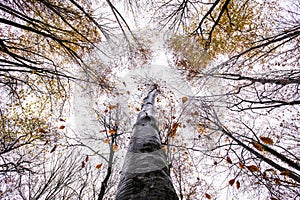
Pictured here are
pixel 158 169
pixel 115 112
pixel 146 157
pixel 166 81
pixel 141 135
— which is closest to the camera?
pixel 158 169

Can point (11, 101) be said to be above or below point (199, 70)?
below

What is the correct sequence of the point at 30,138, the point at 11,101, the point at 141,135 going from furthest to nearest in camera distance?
the point at 30,138 < the point at 11,101 < the point at 141,135

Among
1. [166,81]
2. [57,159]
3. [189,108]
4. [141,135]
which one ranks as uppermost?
[166,81]

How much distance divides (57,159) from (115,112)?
2.94m

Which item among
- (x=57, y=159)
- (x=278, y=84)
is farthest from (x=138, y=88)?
(x=278, y=84)

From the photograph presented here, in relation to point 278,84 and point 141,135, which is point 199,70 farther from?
point 141,135

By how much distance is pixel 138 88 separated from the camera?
9500 mm

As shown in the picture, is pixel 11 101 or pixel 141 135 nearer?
pixel 141 135

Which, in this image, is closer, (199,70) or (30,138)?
(30,138)

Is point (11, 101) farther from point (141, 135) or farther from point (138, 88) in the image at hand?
point (138, 88)

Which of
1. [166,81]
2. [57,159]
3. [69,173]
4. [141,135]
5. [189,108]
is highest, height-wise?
[166,81]

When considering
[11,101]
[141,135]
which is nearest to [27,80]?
[11,101]

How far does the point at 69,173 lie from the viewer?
5953 mm

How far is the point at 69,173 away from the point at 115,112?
3058 mm
